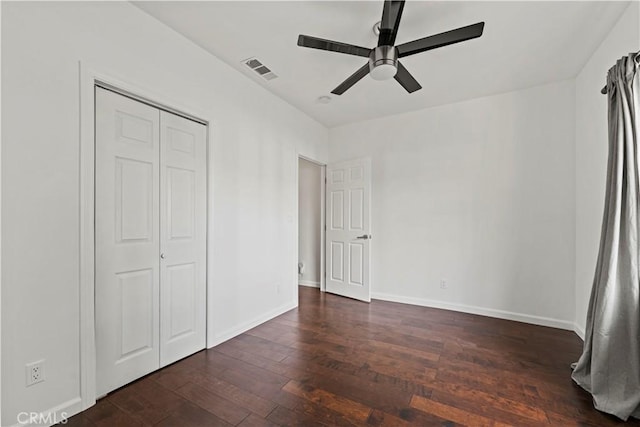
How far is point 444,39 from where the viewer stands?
1.83 meters

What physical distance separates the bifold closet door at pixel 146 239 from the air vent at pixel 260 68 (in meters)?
0.81

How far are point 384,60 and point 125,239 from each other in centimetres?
229

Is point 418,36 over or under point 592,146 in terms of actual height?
over

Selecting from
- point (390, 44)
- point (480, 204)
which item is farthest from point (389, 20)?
point (480, 204)

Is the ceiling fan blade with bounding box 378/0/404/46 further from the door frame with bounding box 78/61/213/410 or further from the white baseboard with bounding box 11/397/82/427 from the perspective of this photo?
the white baseboard with bounding box 11/397/82/427

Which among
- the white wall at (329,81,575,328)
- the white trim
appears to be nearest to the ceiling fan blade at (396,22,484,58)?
the white wall at (329,81,575,328)

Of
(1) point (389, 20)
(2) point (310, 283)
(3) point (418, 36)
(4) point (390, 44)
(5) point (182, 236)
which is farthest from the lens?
(2) point (310, 283)

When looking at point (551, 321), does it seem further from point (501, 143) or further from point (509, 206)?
point (501, 143)

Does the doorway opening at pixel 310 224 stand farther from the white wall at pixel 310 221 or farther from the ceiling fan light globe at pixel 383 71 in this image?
the ceiling fan light globe at pixel 383 71

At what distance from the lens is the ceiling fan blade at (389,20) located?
1635 mm

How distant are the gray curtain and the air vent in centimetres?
281

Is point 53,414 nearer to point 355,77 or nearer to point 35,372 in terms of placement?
point 35,372

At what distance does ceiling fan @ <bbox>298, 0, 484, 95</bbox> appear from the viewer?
5.65 ft

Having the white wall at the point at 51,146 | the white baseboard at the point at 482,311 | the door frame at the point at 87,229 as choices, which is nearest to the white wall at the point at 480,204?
the white baseboard at the point at 482,311
